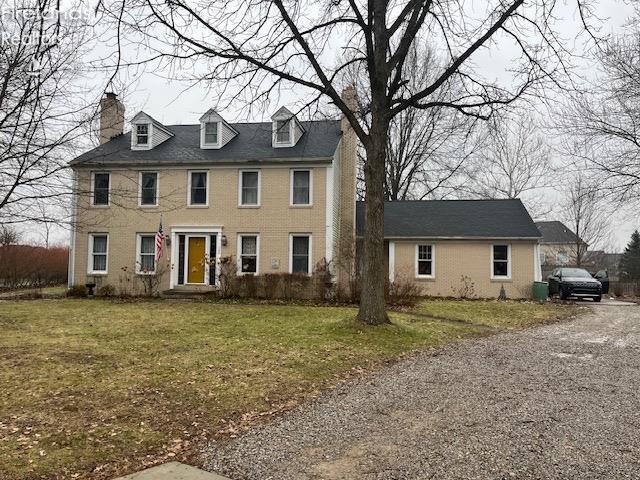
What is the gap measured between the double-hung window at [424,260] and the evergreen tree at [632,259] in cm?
2197

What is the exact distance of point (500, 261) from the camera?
70.0ft

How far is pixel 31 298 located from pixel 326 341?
1481 centimetres

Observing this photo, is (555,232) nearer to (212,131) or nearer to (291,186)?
(291,186)

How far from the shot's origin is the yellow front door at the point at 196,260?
20.5m

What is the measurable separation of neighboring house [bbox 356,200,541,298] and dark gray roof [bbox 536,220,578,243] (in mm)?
35848

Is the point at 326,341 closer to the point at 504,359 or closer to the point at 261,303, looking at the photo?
the point at 504,359

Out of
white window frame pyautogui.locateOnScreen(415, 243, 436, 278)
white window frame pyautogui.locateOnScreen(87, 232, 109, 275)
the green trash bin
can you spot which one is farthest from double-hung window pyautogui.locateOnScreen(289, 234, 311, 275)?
the green trash bin

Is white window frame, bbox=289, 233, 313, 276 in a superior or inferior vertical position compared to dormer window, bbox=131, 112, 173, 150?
inferior

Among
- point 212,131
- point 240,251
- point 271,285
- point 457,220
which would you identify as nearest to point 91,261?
point 240,251

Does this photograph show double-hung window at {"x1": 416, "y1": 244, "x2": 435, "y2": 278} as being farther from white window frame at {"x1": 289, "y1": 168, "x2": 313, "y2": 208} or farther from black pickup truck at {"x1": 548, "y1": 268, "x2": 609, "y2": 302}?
black pickup truck at {"x1": 548, "y1": 268, "x2": 609, "y2": 302}

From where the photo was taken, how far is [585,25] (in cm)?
1015

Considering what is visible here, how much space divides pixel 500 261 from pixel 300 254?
28.4 ft

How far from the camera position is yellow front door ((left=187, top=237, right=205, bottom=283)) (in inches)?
807

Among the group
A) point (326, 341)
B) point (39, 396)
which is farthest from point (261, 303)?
point (39, 396)
